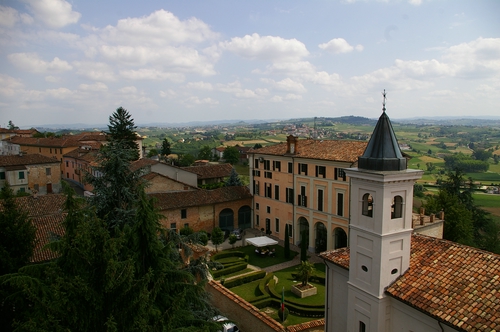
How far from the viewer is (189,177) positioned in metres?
49.4

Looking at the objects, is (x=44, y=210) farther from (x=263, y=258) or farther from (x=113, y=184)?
(x=263, y=258)

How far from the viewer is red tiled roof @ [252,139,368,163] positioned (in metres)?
32.4

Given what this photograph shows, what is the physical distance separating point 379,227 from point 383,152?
8.92 ft

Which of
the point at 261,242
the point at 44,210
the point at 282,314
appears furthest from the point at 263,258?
the point at 44,210

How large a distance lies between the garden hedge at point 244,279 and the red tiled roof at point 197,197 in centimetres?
1214

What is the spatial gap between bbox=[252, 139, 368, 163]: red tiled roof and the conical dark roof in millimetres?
17400

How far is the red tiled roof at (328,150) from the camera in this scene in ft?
106

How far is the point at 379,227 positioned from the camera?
13.1 m

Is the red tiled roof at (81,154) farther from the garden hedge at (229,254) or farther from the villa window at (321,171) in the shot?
the villa window at (321,171)

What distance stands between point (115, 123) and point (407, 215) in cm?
4556

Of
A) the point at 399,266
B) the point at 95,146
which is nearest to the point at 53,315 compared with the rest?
the point at 399,266

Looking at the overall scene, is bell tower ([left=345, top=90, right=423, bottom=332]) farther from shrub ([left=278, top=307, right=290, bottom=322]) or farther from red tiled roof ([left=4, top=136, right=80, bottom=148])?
red tiled roof ([left=4, top=136, right=80, bottom=148])

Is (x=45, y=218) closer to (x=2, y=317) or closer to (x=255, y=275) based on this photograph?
(x=2, y=317)

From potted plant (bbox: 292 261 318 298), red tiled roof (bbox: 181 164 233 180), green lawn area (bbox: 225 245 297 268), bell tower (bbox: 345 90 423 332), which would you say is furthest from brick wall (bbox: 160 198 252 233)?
bell tower (bbox: 345 90 423 332)
